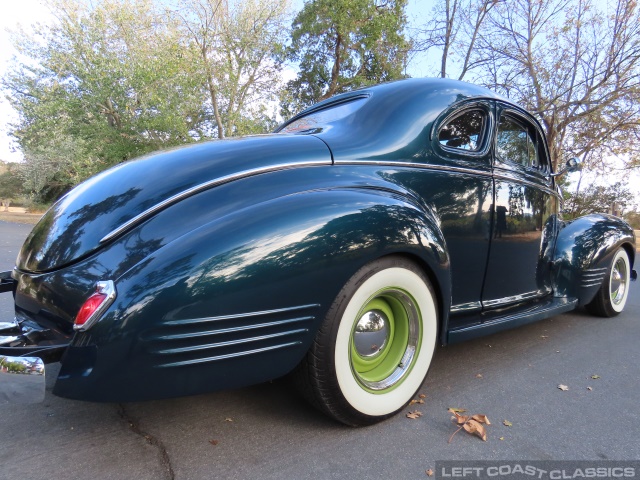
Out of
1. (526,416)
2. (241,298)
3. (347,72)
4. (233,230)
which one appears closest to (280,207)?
(233,230)

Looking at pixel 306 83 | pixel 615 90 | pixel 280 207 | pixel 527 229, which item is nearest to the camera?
pixel 280 207

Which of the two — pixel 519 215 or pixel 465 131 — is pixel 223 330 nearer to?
pixel 465 131

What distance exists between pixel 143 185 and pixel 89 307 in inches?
22.9

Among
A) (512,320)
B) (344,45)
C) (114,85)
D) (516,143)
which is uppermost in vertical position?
(344,45)

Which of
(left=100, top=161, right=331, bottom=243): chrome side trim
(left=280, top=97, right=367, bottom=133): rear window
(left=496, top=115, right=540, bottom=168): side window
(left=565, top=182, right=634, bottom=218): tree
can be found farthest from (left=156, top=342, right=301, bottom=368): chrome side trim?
(left=565, top=182, right=634, bottom=218): tree

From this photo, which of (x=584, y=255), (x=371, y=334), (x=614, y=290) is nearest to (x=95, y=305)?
(x=371, y=334)

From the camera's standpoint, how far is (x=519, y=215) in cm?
288

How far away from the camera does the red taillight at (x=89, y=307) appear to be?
4.83ft

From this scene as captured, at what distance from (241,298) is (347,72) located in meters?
20.0

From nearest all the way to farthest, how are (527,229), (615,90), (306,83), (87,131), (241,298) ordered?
(241,298)
(527,229)
(615,90)
(87,131)
(306,83)

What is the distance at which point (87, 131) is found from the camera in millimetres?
16000

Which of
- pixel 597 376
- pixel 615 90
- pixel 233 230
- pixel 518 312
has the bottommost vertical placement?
pixel 597 376

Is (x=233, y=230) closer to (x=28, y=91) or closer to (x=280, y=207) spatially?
(x=280, y=207)

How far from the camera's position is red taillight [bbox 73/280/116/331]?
1.46 meters
